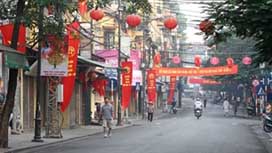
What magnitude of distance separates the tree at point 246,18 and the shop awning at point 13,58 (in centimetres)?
777

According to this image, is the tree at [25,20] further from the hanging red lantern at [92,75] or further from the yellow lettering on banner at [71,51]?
the hanging red lantern at [92,75]

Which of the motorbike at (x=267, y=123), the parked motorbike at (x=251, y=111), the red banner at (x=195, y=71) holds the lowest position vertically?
the motorbike at (x=267, y=123)

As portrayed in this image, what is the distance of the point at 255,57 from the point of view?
19656mm

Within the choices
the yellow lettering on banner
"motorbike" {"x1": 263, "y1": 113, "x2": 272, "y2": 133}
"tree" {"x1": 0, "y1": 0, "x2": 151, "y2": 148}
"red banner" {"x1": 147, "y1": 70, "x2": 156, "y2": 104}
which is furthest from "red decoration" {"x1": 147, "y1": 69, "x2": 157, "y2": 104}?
"tree" {"x1": 0, "y1": 0, "x2": 151, "y2": 148}

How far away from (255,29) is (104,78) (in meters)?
33.7

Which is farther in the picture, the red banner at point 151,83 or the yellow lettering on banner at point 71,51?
the red banner at point 151,83

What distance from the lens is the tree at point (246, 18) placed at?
1683 centimetres

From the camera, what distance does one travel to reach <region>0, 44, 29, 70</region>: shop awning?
22.9 metres

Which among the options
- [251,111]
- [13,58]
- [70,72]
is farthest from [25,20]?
[251,111]

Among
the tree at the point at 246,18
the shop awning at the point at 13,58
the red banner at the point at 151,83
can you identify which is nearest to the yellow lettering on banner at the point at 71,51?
the shop awning at the point at 13,58

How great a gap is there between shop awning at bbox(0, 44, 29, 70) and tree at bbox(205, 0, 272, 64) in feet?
25.5

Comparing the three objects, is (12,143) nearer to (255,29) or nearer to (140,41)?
(255,29)

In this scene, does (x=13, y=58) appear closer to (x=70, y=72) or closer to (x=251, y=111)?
(x=70, y=72)

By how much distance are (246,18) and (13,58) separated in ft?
30.8
